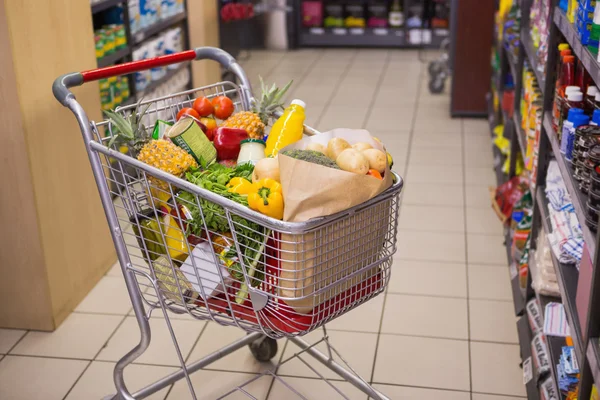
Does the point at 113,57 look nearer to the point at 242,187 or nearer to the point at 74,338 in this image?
the point at 74,338

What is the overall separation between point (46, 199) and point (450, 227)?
2184mm

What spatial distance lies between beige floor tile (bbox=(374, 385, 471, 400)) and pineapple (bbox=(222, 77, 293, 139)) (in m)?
1.10

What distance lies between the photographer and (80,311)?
329cm

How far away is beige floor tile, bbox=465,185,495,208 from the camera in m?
4.40

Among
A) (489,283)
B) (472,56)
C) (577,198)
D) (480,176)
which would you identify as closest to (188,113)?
(577,198)

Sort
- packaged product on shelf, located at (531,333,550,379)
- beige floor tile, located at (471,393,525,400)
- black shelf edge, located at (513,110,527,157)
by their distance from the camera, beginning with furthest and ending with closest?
black shelf edge, located at (513,110,527,157) < beige floor tile, located at (471,393,525,400) < packaged product on shelf, located at (531,333,550,379)

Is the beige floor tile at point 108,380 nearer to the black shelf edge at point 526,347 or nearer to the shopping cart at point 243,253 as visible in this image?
the shopping cart at point 243,253

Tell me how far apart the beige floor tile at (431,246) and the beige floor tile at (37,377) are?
1.74 metres

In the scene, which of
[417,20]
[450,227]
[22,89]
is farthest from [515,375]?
[417,20]

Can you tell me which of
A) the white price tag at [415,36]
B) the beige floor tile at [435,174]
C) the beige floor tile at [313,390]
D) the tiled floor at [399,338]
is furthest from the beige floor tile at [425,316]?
the white price tag at [415,36]

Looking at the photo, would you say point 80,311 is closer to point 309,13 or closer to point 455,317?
point 455,317

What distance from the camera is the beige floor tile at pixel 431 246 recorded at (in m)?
3.75

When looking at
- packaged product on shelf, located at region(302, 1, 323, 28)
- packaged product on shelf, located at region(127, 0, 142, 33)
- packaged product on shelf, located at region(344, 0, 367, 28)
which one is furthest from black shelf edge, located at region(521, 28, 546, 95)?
packaged product on shelf, located at region(302, 1, 323, 28)

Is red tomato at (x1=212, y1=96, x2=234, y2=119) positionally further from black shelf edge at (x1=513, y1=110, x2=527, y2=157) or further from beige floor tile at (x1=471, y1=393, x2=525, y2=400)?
black shelf edge at (x1=513, y1=110, x2=527, y2=157)
